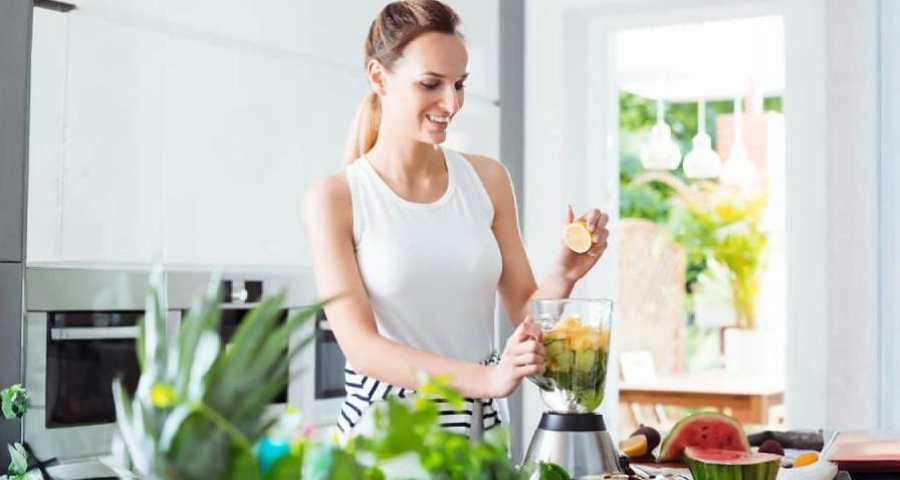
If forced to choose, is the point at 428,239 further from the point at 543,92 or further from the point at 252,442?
the point at 543,92

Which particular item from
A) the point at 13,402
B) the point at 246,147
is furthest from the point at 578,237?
the point at 246,147

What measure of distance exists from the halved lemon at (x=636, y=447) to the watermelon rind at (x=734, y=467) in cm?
26

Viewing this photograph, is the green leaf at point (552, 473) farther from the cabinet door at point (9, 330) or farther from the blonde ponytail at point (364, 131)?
the cabinet door at point (9, 330)

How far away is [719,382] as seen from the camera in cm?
672

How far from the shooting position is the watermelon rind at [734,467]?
4.39 ft

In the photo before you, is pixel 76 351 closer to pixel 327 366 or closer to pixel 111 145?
pixel 111 145

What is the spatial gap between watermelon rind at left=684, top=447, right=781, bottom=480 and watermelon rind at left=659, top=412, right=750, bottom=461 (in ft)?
0.82

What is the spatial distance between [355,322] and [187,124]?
1.31 meters

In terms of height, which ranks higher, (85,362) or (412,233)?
(412,233)

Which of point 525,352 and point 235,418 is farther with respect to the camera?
point 525,352

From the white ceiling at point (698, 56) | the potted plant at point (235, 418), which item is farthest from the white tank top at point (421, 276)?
the white ceiling at point (698, 56)

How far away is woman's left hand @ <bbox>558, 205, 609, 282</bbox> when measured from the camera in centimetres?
179

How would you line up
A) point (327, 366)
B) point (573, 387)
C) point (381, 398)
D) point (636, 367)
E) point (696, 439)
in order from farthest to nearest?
point (636, 367), point (327, 366), point (381, 398), point (696, 439), point (573, 387)

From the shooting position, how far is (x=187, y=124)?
2979 mm
